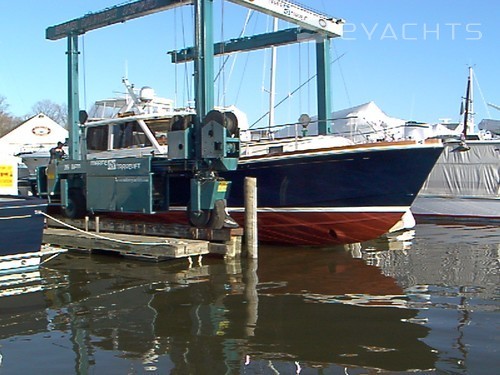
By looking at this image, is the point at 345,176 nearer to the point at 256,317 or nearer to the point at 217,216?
the point at 217,216

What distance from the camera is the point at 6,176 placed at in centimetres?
946

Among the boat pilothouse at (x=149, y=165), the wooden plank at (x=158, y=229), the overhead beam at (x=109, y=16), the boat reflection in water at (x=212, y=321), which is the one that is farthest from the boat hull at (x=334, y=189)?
the overhead beam at (x=109, y=16)

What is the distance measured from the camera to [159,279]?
8922 mm

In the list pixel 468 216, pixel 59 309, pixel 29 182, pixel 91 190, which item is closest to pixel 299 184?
pixel 91 190

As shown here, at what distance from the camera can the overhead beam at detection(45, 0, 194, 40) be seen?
11.4 m

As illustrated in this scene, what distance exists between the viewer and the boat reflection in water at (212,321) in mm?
5164

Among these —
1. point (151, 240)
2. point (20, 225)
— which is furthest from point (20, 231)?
point (151, 240)

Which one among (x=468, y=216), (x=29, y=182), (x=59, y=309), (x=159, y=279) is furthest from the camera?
(x=468, y=216)

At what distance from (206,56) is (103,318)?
563 cm

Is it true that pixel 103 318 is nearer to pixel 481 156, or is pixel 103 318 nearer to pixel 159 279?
pixel 159 279

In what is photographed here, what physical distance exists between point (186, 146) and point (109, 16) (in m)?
Answer: 3.88

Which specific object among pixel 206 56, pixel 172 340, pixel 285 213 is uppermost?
pixel 206 56

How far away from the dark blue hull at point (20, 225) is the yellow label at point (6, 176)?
808mm

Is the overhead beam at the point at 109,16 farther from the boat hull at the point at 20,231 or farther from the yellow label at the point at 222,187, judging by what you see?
the boat hull at the point at 20,231
